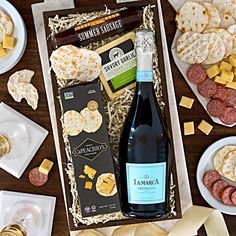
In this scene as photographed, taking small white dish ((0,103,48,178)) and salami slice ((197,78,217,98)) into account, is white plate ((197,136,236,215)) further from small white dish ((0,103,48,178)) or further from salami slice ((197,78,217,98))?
small white dish ((0,103,48,178))

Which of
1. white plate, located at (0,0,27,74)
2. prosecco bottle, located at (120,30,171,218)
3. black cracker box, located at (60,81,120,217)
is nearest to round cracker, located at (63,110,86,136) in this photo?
black cracker box, located at (60,81,120,217)

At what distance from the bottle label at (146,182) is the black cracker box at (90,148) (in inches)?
2.2

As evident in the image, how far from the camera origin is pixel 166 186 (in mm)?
1169

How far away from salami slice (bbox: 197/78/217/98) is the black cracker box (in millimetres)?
292

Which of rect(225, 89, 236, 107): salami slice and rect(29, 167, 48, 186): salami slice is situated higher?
rect(225, 89, 236, 107): salami slice

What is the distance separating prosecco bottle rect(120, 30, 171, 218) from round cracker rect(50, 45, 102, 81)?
12 cm

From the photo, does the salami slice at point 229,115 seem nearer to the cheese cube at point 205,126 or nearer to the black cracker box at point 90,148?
the cheese cube at point 205,126

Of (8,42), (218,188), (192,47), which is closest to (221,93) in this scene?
(192,47)

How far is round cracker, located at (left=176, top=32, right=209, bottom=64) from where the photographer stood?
4.03 feet

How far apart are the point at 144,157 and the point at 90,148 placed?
0.45 feet

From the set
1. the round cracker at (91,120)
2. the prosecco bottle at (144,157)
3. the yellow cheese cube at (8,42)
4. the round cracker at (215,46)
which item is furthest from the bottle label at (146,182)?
the yellow cheese cube at (8,42)

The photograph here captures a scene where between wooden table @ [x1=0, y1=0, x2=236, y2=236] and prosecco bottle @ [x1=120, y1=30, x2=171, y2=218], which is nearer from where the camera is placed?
prosecco bottle @ [x1=120, y1=30, x2=171, y2=218]

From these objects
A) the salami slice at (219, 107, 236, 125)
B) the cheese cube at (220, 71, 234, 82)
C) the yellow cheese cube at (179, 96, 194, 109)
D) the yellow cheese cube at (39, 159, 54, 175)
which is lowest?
the yellow cheese cube at (39, 159, 54, 175)

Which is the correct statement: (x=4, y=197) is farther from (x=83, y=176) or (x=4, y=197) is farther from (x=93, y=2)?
(x=93, y=2)
